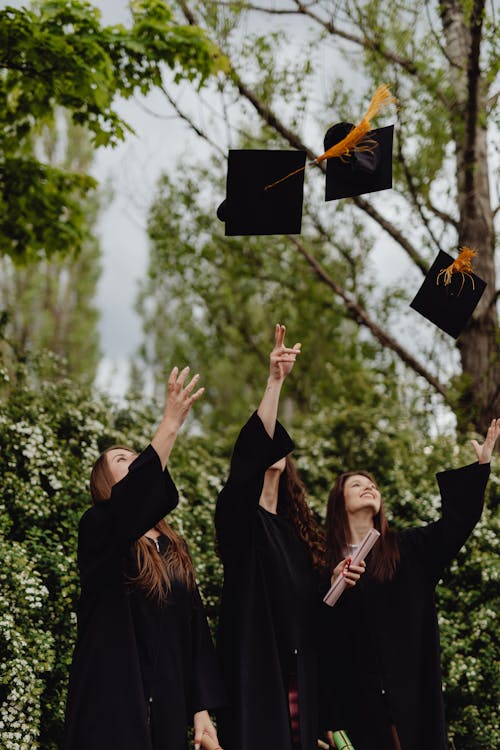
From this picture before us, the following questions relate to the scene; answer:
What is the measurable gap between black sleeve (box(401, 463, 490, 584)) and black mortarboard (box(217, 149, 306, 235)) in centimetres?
140

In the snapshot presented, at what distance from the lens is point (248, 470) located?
318 cm

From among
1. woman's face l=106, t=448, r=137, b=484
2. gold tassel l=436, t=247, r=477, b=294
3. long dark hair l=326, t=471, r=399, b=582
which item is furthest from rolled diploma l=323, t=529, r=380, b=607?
gold tassel l=436, t=247, r=477, b=294

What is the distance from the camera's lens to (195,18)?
6922mm

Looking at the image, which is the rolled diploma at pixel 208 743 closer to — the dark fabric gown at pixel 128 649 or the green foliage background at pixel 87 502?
the dark fabric gown at pixel 128 649

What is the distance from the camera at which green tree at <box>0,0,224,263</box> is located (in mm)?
4781

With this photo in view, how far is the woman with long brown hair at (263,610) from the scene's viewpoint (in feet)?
10.0

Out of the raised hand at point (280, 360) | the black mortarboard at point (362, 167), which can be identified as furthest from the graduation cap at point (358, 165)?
the raised hand at point (280, 360)

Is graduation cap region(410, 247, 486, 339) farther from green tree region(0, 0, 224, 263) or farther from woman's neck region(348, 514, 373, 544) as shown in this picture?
green tree region(0, 0, 224, 263)

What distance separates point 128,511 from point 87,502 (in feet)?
5.80

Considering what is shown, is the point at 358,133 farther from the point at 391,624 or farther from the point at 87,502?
the point at 87,502

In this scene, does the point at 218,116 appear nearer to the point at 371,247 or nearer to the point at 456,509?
the point at 371,247

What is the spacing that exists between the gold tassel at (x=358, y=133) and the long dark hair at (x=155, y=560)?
1.54 metres

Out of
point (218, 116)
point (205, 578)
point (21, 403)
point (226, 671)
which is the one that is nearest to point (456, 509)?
point (226, 671)

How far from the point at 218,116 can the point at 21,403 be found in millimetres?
3340
